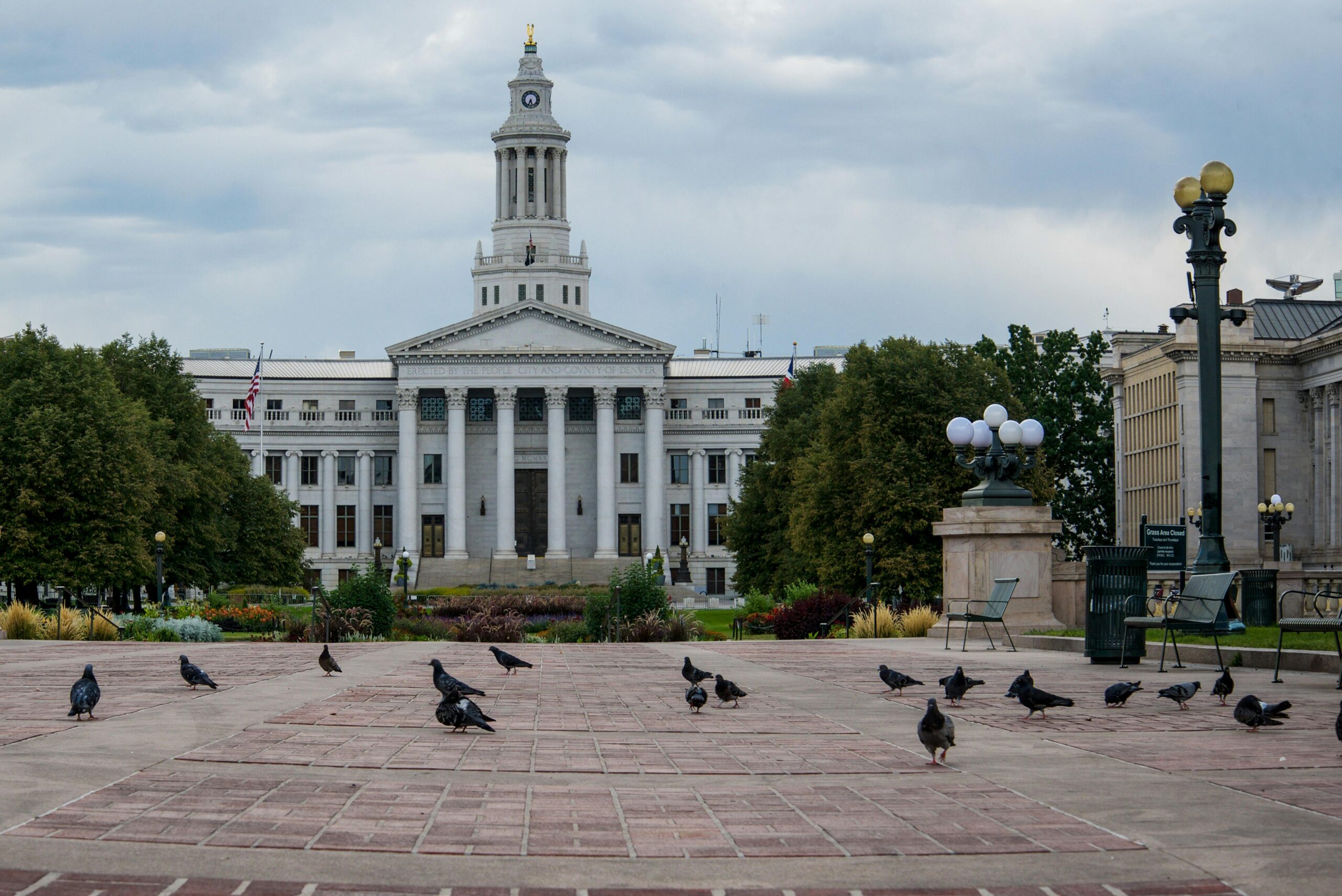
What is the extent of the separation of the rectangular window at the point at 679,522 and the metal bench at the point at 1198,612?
93.9 m

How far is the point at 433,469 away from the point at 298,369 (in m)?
15.6

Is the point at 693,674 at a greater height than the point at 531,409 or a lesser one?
lesser

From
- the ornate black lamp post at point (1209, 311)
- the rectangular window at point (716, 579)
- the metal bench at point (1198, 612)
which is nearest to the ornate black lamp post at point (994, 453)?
the ornate black lamp post at point (1209, 311)

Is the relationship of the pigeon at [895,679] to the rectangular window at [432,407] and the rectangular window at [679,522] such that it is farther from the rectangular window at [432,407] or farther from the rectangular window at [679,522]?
the rectangular window at [432,407]

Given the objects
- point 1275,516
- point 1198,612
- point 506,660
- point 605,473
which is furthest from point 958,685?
point 605,473

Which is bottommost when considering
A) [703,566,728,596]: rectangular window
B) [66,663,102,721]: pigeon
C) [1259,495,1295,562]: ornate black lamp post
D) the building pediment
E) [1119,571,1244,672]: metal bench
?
[703,566,728,596]: rectangular window

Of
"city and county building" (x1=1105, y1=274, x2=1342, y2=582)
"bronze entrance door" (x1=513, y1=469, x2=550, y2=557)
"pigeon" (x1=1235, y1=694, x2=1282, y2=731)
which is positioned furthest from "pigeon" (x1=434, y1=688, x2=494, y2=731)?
"bronze entrance door" (x1=513, y1=469, x2=550, y2=557)

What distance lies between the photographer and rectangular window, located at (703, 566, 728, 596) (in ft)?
368

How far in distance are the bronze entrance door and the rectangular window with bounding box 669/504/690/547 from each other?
923cm

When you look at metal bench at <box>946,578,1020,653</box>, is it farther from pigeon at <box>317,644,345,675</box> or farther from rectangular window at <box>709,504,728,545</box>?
rectangular window at <box>709,504,728,545</box>

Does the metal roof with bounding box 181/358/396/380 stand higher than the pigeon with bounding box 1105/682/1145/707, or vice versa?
the metal roof with bounding box 181/358/396/380

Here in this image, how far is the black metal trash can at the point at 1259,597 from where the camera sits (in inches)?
950

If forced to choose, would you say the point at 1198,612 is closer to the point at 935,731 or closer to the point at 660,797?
the point at 935,731

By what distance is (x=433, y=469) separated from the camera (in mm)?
111938
